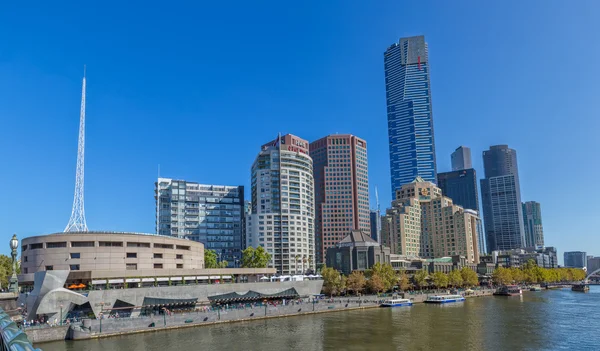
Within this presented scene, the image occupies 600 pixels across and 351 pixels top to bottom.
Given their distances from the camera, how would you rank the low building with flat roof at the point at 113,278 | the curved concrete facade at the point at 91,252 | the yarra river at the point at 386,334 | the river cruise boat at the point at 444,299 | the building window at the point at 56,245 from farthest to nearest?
1. the river cruise boat at the point at 444,299
2. the building window at the point at 56,245
3. the curved concrete facade at the point at 91,252
4. the low building with flat roof at the point at 113,278
5. the yarra river at the point at 386,334

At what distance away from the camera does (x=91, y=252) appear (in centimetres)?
11125

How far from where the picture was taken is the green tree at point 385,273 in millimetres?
174750

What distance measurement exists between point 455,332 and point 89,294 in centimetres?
7513

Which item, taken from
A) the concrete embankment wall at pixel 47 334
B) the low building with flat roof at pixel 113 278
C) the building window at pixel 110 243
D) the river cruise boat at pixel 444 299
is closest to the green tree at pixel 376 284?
the river cruise boat at pixel 444 299

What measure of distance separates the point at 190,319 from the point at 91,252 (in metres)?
30.7

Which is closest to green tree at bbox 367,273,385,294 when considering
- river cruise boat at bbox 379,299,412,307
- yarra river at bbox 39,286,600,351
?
river cruise boat at bbox 379,299,412,307

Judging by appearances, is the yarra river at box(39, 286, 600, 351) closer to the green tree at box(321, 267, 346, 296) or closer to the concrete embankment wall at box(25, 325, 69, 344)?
the concrete embankment wall at box(25, 325, 69, 344)

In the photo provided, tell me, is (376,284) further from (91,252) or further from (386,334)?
(91,252)

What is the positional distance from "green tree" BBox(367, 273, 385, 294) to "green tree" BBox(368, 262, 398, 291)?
2.80 metres

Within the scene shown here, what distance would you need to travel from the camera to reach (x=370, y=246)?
19650 cm

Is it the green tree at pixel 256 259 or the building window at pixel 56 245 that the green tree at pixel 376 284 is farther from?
the building window at pixel 56 245

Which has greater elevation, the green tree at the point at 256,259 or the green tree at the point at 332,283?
the green tree at the point at 256,259

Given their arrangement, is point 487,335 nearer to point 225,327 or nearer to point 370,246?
point 225,327

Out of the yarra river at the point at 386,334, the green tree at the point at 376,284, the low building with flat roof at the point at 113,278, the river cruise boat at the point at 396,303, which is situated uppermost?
the low building with flat roof at the point at 113,278
